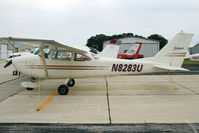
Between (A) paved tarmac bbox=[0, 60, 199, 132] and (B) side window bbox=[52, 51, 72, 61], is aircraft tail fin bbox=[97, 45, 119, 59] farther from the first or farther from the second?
(A) paved tarmac bbox=[0, 60, 199, 132]

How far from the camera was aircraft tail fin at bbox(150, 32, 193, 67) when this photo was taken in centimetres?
679

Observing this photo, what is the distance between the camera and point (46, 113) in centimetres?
443

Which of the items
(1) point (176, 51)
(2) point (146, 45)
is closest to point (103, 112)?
(1) point (176, 51)

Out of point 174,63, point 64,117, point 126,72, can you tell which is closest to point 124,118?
point 64,117

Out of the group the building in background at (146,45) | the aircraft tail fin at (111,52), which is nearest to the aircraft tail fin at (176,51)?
the aircraft tail fin at (111,52)

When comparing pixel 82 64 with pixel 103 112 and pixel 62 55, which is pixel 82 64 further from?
pixel 103 112

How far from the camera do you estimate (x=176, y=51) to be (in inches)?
270

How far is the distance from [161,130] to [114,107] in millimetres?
1672

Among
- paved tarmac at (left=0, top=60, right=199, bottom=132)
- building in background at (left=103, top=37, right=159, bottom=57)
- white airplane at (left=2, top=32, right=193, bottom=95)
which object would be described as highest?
building in background at (left=103, top=37, right=159, bottom=57)

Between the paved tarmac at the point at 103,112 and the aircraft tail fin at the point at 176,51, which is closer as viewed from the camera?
the paved tarmac at the point at 103,112

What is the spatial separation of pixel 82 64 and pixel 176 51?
149 inches

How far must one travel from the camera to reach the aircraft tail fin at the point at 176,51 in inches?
267

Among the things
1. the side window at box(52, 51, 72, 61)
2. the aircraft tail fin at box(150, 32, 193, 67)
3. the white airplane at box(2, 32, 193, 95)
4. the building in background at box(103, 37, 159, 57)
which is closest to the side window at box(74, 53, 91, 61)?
the white airplane at box(2, 32, 193, 95)

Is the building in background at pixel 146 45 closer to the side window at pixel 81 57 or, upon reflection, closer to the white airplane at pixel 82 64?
the white airplane at pixel 82 64
